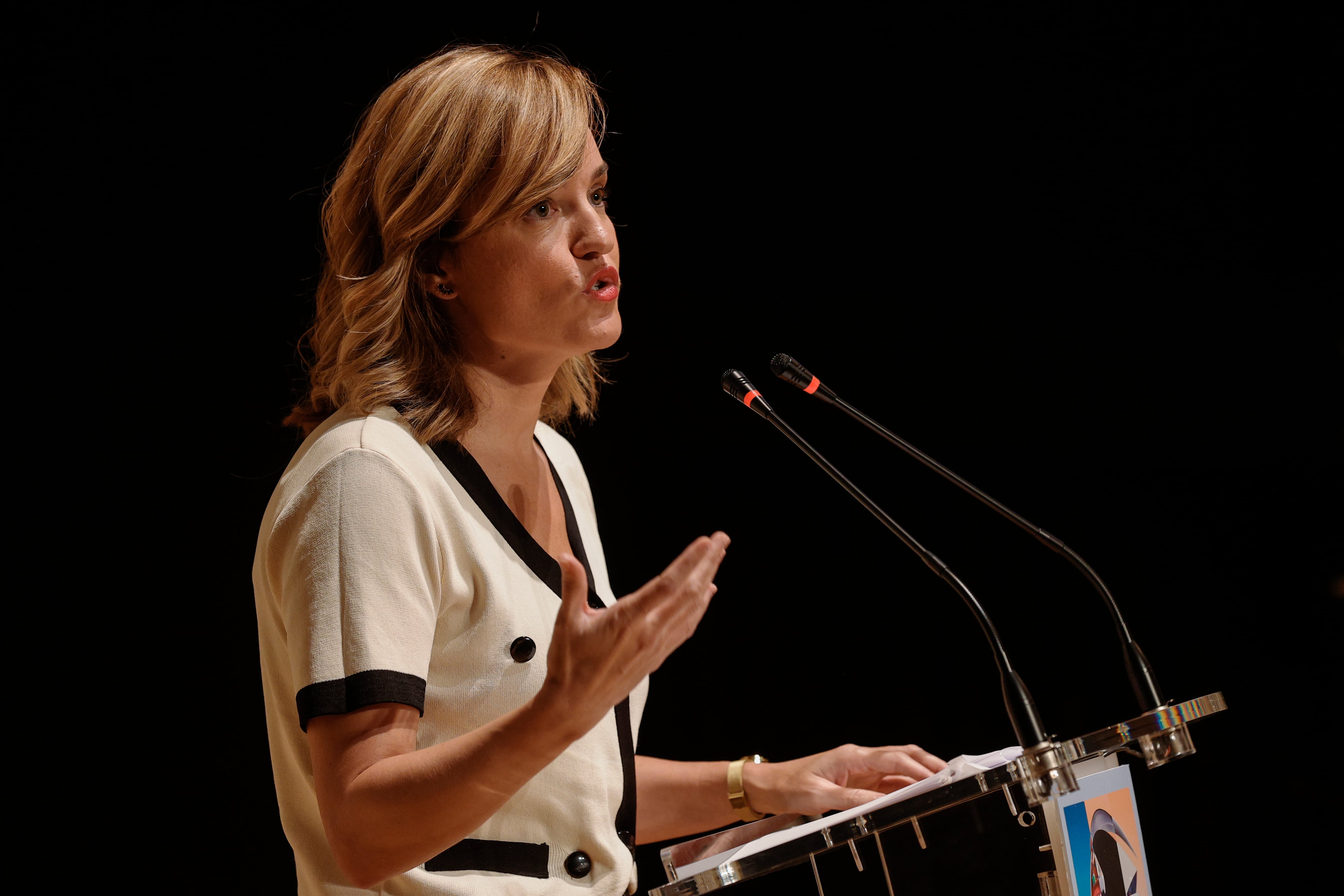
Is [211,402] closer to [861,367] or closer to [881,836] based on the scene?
[861,367]

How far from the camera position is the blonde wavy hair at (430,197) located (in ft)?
4.75

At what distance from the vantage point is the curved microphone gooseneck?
1135 millimetres

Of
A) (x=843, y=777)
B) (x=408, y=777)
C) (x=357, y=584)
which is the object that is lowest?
(x=843, y=777)

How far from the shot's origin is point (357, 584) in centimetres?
116

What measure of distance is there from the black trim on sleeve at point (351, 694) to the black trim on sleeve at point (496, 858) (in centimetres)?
24

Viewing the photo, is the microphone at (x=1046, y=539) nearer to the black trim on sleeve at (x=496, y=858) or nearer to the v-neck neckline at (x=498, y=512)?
the v-neck neckline at (x=498, y=512)

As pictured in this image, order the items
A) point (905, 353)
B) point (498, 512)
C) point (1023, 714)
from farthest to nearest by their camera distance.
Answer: point (905, 353) < point (498, 512) < point (1023, 714)

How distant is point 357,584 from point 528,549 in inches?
12.6

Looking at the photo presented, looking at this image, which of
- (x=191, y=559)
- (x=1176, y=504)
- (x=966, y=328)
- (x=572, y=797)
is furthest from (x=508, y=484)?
(x=1176, y=504)

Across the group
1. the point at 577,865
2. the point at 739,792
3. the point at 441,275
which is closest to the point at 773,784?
the point at 739,792

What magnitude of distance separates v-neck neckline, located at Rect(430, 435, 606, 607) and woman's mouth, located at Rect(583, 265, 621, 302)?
0.98ft

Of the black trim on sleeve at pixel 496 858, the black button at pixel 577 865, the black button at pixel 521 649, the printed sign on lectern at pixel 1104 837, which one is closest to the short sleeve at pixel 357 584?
the black button at pixel 521 649

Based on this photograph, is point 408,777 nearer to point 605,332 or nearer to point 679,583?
point 679,583

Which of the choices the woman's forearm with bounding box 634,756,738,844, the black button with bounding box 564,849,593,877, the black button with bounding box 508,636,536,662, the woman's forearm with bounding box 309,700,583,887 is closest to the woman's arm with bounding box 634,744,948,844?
the woman's forearm with bounding box 634,756,738,844
